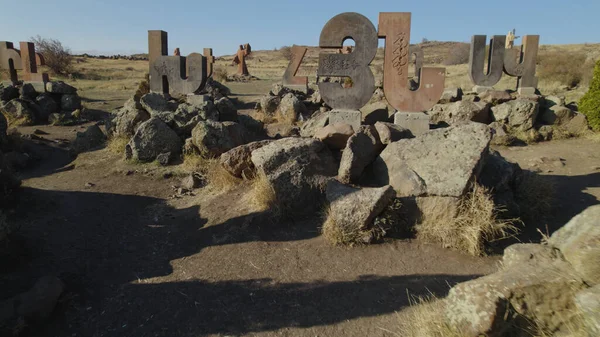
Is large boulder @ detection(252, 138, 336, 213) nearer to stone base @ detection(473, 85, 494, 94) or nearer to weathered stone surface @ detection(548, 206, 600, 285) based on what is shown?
weathered stone surface @ detection(548, 206, 600, 285)

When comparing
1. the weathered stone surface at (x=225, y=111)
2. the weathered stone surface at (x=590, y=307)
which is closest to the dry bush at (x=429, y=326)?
the weathered stone surface at (x=590, y=307)

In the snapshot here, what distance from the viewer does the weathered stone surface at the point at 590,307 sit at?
1856 millimetres

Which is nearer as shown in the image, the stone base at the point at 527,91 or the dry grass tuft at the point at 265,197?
the dry grass tuft at the point at 265,197

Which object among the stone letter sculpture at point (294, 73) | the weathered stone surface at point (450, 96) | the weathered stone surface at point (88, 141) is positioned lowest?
the weathered stone surface at point (88, 141)

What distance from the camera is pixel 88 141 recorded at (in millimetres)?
9625

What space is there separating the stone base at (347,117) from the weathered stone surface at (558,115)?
637 centimetres

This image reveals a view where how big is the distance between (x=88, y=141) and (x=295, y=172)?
6.50 meters

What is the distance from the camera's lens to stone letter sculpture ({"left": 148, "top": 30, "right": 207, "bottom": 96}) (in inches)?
482

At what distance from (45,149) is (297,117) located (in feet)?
21.8

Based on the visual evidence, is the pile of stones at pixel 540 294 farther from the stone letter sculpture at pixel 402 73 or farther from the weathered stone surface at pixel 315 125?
the weathered stone surface at pixel 315 125

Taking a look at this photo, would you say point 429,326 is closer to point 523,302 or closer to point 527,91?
point 523,302

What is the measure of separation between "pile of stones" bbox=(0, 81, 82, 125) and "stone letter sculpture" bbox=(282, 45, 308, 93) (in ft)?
25.3

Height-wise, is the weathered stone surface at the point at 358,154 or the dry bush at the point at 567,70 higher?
the dry bush at the point at 567,70

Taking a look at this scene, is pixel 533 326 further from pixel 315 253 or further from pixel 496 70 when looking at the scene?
pixel 496 70
